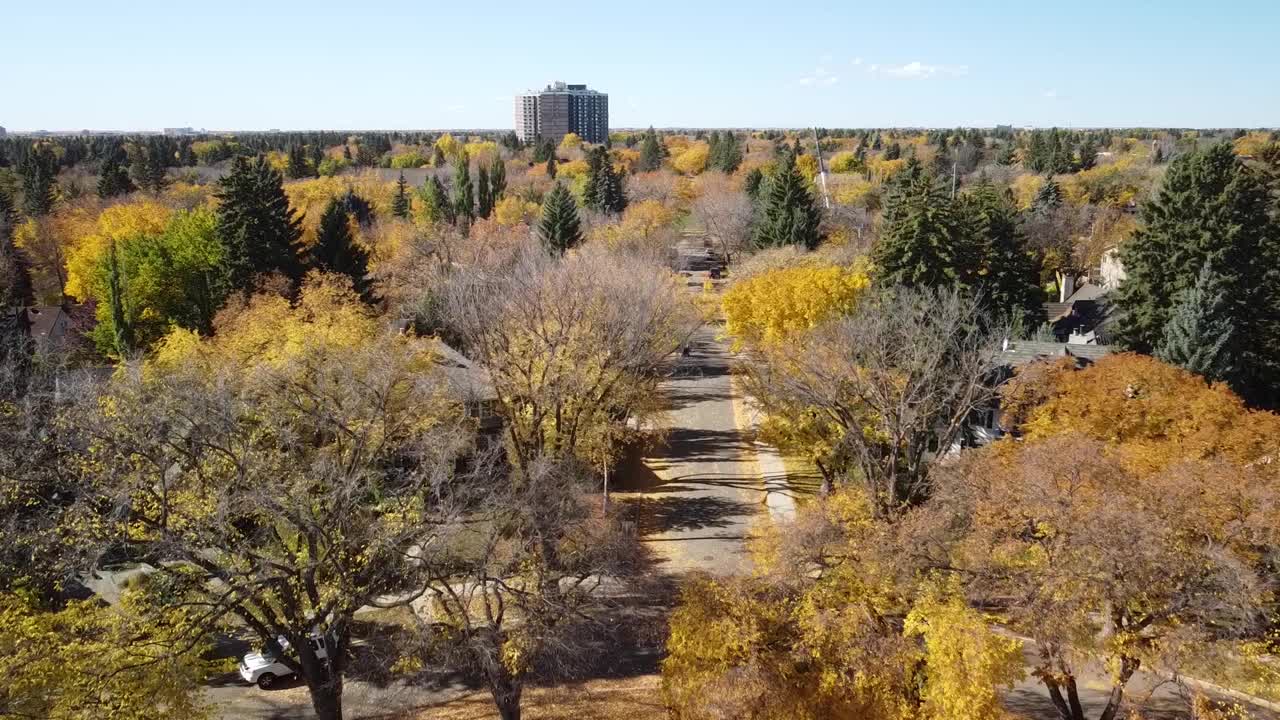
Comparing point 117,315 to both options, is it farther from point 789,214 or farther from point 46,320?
point 789,214

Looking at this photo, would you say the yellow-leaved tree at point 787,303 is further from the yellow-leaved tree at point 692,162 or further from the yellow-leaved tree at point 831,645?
the yellow-leaved tree at point 692,162

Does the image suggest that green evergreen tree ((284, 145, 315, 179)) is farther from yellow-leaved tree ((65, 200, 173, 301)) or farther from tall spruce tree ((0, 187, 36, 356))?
yellow-leaved tree ((65, 200, 173, 301))

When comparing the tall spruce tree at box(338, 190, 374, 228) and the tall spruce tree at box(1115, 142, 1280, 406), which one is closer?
the tall spruce tree at box(1115, 142, 1280, 406)

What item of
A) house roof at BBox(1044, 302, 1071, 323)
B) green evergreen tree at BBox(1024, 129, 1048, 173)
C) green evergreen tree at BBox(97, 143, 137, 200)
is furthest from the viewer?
green evergreen tree at BBox(1024, 129, 1048, 173)

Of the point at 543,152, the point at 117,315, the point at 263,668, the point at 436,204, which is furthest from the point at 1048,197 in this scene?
the point at 543,152

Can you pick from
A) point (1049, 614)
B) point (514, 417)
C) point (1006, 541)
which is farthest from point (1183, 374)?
point (514, 417)

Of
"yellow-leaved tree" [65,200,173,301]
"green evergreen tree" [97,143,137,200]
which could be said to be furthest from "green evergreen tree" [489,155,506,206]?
"green evergreen tree" [97,143,137,200]

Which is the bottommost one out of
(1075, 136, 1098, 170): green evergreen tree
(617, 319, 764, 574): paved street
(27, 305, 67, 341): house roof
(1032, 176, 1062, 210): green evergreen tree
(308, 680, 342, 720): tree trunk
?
(617, 319, 764, 574): paved street
